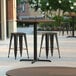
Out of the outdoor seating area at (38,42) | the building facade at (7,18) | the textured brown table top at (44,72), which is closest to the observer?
the textured brown table top at (44,72)

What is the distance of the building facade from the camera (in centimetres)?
1469

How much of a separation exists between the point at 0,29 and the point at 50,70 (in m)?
13.0

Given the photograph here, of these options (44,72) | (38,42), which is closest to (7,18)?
(38,42)

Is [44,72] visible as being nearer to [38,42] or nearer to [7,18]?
[38,42]

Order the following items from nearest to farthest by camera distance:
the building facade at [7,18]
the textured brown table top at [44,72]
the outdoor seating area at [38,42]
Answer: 1. the textured brown table top at [44,72]
2. the outdoor seating area at [38,42]
3. the building facade at [7,18]

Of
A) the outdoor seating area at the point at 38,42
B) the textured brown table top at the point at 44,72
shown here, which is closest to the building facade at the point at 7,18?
the outdoor seating area at the point at 38,42

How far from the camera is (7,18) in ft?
54.0

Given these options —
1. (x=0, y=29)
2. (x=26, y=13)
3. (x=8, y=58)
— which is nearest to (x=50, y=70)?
(x=8, y=58)

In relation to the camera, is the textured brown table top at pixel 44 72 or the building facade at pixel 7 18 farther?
the building facade at pixel 7 18

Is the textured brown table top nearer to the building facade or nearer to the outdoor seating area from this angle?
the outdoor seating area

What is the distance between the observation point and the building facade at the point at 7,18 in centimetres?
1469

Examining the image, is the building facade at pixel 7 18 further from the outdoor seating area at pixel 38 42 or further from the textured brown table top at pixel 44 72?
the textured brown table top at pixel 44 72

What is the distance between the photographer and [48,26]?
2125cm

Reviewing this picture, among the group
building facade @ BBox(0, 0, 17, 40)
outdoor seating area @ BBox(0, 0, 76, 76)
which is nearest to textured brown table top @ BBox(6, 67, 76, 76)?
outdoor seating area @ BBox(0, 0, 76, 76)
